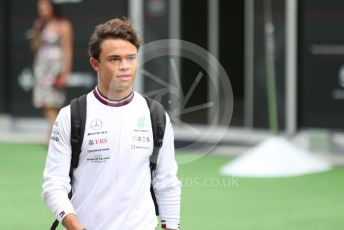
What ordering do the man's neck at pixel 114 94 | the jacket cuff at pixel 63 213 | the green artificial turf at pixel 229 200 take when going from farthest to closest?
the green artificial turf at pixel 229 200 → the man's neck at pixel 114 94 → the jacket cuff at pixel 63 213

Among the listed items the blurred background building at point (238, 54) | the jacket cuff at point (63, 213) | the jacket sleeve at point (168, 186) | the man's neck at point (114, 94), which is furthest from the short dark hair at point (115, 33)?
the blurred background building at point (238, 54)

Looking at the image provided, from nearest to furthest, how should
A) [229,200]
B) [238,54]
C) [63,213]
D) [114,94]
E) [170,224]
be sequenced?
1. [63,213]
2. [114,94]
3. [170,224]
4. [229,200]
5. [238,54]

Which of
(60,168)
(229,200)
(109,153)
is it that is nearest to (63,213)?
(60,168)

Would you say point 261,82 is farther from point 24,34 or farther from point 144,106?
point 144,106

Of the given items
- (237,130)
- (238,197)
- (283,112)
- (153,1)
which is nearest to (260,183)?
(238,197)

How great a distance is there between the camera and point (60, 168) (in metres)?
4.17

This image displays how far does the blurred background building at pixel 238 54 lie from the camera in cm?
1403

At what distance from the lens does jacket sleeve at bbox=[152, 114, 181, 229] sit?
4371mm

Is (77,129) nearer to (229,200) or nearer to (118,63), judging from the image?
(118,63)

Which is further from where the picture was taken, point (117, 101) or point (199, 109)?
point (199, 109)

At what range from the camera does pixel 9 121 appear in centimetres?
1716

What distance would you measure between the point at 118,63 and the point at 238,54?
40.0ft

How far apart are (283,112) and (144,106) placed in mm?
10389

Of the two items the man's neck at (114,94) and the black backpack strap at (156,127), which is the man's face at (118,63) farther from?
the black backpack strap at (156,127)
